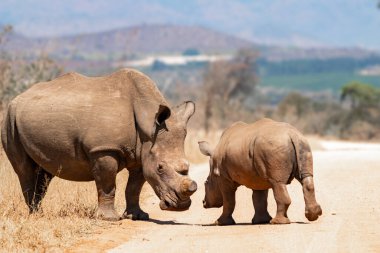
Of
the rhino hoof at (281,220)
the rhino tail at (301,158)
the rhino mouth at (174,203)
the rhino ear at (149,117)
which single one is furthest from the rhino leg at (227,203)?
the rhino ear at (149,117)

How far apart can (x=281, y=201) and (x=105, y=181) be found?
2.20 metres

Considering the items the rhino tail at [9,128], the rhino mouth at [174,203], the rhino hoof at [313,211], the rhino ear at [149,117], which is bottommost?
the rhino mouth at [174,203]

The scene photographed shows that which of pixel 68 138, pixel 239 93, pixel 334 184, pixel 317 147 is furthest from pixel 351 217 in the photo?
pixel 239 93

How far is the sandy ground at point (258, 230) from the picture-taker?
36.1 ft

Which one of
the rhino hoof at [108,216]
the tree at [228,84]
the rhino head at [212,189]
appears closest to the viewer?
the rhino hoof at [108,216]

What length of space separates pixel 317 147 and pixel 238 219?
2131 centimetres

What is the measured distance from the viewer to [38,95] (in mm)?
13883

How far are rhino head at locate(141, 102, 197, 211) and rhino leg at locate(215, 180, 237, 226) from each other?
2.64ft

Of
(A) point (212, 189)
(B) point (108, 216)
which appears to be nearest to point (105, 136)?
(B) point (108, 216)

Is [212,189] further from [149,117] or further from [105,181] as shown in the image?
[105,181]

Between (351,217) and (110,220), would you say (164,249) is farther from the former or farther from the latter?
(351,217)

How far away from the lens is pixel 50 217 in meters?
12.5

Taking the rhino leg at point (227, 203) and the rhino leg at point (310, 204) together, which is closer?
the rhino leg at point (310, 204)

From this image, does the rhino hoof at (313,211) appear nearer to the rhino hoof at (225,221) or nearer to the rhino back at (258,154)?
the rhino back at (258,154)
